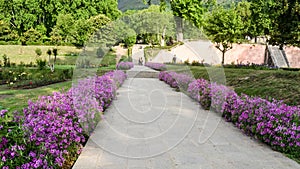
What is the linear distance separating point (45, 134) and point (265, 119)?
10.9 ft

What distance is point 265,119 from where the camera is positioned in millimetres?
4262

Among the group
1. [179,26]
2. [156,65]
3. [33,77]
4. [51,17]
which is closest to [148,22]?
[179,26]

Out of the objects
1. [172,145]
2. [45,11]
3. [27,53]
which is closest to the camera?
[172,145]

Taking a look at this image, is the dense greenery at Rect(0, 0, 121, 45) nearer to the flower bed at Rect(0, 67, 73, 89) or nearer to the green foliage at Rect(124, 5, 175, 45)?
the flower bed at Rect(0, 67, 73, 89)

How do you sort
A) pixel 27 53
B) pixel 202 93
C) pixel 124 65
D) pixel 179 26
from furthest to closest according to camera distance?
pixel 27 53 → pixel 124 65 → pixel 179 26 → pixel 202 93

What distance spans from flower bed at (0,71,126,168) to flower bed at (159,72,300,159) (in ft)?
8.87

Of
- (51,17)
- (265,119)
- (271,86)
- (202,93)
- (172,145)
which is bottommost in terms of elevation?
(172,145)

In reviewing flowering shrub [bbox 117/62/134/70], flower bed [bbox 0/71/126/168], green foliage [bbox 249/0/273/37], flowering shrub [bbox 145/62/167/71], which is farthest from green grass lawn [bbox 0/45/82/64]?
flower bed [bbox 0/71/126/168]

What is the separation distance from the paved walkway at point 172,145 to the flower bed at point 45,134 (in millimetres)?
272

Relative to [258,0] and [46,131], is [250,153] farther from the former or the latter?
[258,0]

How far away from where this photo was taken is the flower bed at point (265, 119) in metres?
3.80

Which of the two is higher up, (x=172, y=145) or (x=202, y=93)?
(x=202, y=93)

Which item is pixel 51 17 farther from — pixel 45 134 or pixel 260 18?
pixel 45 134

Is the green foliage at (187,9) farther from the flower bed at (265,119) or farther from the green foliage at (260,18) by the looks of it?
the green foliage at (260,18)
